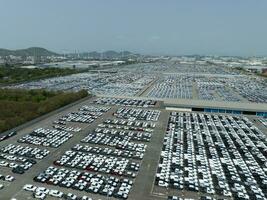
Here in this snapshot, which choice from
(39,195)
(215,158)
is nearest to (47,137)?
(39,195)

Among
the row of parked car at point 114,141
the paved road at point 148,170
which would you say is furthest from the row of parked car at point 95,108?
the paved road at point 148,170

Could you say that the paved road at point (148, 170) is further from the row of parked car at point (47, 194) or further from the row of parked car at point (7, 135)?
the row of parked car at point (7, 135)

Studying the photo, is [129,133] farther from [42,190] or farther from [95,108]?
[42,190]

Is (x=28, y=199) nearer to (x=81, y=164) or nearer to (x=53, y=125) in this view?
(x=81, y=164)

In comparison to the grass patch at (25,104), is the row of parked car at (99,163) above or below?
below

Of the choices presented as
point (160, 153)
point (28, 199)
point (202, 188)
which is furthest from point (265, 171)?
A: point (28, 199)

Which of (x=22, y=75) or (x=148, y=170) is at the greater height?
(x=22, y=75)
